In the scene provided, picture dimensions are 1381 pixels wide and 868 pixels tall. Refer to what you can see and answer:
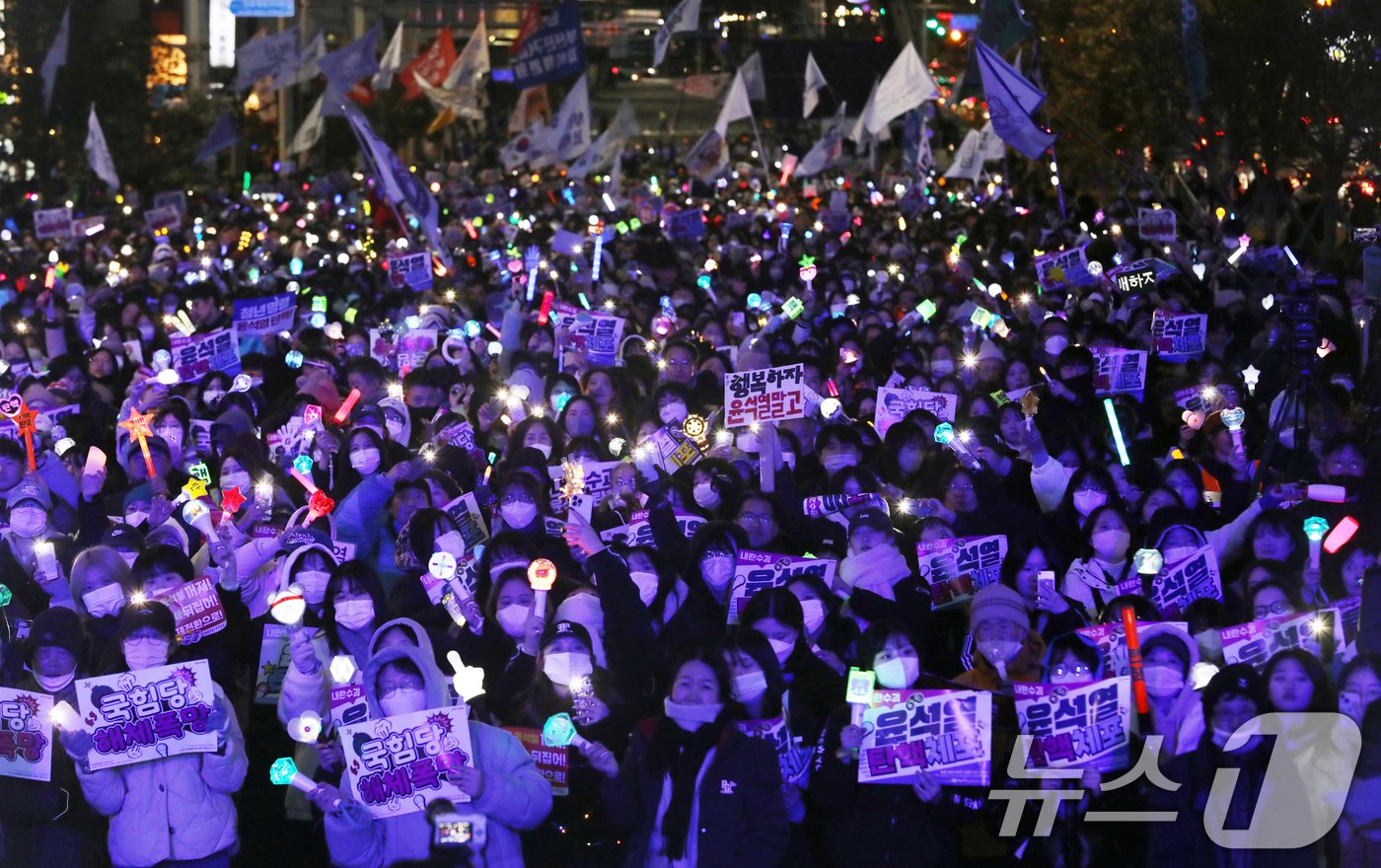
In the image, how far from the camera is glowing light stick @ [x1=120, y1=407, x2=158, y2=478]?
10.2m

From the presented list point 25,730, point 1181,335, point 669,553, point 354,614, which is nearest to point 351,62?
point 1181,335

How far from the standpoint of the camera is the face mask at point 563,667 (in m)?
6.46

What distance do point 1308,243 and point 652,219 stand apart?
869cm

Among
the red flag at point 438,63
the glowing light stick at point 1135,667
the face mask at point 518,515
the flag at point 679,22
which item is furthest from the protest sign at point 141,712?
the red flag at point 438,63

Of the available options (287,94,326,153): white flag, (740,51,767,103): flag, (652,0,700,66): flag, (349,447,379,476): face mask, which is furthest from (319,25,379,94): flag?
(349,447,379,476): face mask

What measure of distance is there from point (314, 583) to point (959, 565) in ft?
9.37

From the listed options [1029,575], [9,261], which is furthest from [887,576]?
[9,261]

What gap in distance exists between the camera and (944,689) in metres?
6.14

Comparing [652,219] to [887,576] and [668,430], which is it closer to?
[668,430]

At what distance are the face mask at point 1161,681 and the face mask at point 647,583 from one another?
215cm

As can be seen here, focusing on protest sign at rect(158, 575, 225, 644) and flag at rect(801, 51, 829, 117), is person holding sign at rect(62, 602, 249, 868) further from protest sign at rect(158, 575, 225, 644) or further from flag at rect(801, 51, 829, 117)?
flag at rect(801, 51, 829, 117)

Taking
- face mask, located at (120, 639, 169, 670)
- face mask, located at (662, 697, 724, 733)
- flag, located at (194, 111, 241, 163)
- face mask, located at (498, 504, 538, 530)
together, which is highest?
face mask, located at (662, 697, 724, 733)

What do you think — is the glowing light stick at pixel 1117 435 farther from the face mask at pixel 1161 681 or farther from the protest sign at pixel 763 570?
the face mask at pixel 1161 681

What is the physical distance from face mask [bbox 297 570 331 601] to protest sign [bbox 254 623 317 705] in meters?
0.25
